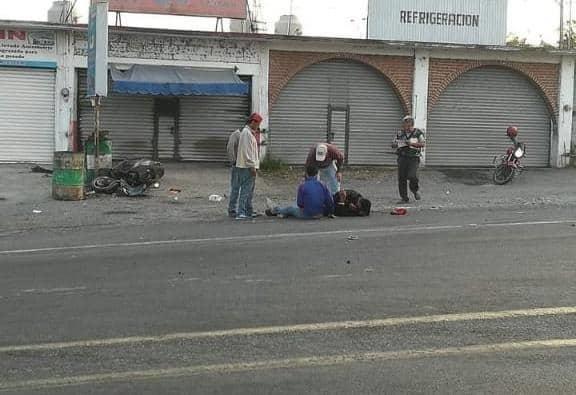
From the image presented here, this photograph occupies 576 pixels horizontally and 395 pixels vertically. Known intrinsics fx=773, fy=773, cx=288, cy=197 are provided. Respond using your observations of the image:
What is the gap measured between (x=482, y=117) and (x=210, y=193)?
37.3ft

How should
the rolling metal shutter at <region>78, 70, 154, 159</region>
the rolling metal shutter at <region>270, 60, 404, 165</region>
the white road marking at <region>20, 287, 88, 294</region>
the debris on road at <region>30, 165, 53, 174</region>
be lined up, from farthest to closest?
the rolling metal shutter at <region>270, 60, 404, 165</region> → the rolling metal shutter at <region>78, 70, 154, 159</region> → the debris on road at <region>30, 165, 53, 174</region> → the white road marking at <region>20, 287, 88, 294</region>

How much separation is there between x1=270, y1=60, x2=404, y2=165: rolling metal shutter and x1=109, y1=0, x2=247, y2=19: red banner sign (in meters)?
2.76

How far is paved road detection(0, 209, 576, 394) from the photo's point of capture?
4.91 meters

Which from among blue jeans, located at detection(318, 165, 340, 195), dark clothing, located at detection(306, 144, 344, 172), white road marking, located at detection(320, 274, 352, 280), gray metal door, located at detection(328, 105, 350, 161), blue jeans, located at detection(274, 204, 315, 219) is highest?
gray metal door, located at detection(328, 105, 350, 161)

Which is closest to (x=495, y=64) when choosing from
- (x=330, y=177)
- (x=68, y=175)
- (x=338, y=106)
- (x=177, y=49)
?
(x=338, y=106)

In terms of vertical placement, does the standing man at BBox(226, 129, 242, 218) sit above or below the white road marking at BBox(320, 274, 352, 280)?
above

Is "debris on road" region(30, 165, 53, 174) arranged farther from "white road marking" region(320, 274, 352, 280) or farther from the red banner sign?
"white road marking" region(320, 274, 352, 280)

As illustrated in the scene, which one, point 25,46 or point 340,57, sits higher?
point 340,57

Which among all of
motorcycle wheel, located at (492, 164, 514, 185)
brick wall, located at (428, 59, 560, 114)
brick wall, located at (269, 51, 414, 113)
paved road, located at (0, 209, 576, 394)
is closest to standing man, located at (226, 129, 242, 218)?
paved road, located at (0, 209, 576, 394)

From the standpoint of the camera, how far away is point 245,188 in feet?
43.6

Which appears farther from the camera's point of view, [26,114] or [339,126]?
[339,126]

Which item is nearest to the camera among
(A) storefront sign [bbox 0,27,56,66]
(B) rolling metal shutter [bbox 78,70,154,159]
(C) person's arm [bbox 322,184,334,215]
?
(C) person's arm [bbox 322,184,334,215]

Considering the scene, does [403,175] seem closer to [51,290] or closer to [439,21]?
[51,290]

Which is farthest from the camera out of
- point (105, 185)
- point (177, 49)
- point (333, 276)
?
point (177, 49)
